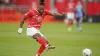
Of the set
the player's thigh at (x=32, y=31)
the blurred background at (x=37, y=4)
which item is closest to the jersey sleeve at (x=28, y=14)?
the player's thigh at (x=32, y=31)

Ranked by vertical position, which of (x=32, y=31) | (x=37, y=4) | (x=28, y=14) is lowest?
(x=37, y=4)

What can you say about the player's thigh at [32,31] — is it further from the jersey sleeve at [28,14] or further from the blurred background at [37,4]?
the blurred background at [37,4]

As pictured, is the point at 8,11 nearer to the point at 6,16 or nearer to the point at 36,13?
the point at 6,16

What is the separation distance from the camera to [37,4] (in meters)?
54.6

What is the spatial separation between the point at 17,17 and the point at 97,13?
35.4 ft

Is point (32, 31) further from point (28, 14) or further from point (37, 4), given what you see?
point (37, 4)

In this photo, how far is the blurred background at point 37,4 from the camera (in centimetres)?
5191

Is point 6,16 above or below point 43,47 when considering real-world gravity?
below

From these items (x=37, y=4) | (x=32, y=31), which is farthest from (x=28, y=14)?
(x=37, y=4)

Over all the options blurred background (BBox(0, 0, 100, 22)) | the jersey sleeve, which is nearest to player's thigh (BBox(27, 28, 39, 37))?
the jersey sleeve

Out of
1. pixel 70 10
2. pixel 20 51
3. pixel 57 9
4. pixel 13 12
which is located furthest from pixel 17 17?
pixel 20 51

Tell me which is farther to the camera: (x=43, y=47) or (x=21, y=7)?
(x=21, y=7)

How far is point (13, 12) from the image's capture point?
52.4m

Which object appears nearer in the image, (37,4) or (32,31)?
(32,31)
